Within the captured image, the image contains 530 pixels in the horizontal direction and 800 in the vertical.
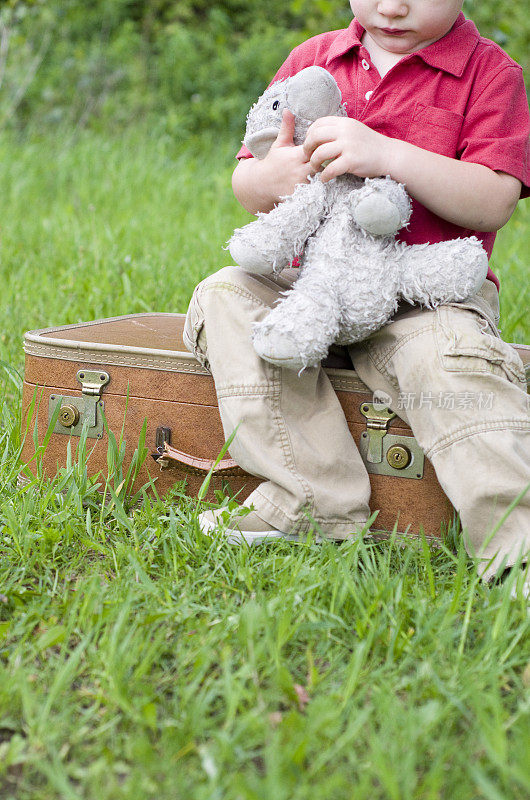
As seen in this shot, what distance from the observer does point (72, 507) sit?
1963 mm

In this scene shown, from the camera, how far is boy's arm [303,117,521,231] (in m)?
1.78

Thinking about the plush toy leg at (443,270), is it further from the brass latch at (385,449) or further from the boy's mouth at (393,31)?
the boy's mouth at (393,31)

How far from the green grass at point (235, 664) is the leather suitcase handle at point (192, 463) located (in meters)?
0.08

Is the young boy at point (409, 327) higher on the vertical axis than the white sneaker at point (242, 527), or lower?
higher

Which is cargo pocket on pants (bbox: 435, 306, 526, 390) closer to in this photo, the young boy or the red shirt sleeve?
the young boy

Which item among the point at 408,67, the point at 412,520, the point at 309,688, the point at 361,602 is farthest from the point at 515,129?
the point at 309,688

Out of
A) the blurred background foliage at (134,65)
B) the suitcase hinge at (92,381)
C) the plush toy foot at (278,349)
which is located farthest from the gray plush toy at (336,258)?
the blurred background foliage at (134,65)

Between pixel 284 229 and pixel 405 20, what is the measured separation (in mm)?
494

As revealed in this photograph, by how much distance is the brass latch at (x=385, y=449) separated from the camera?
1908mm

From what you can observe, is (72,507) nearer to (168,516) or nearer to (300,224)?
(168,516)

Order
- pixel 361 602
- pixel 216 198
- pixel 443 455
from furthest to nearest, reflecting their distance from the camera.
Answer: pixel 216 198, pixel 443 455, pixel 361 602

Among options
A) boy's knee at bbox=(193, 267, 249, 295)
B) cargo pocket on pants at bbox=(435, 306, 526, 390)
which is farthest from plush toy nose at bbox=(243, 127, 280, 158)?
cargo pocket on pants at bbox=(435, 306, 526, 390)

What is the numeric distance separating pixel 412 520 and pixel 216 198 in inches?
128

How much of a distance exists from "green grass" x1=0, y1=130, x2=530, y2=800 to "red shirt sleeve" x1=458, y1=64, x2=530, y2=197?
785 millimetres
